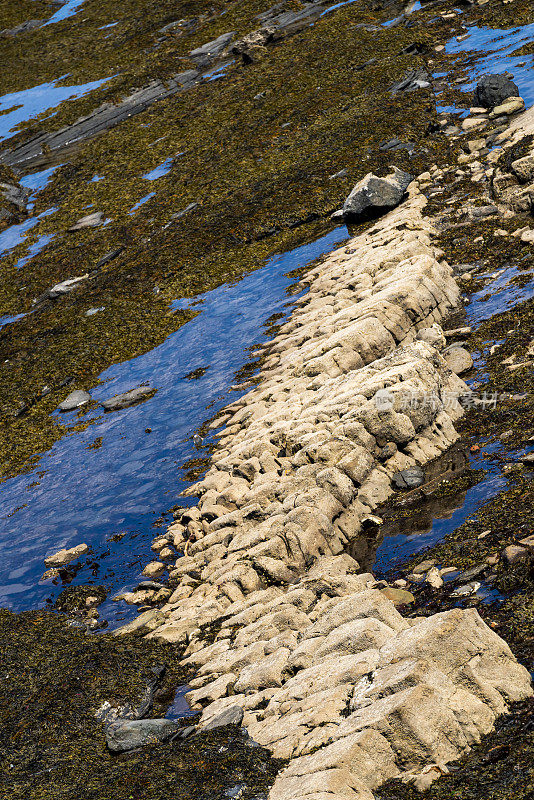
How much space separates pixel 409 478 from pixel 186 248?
801 inches

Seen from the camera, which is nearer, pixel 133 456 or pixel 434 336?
pixel 434 336

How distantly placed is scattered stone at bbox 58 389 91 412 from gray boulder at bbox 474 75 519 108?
62.1ft

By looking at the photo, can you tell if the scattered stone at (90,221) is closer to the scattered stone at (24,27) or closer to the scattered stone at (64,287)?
the scattered stone at (64,287)

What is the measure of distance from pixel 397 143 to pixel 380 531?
2202 centimetres

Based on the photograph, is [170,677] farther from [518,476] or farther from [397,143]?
[397,143]

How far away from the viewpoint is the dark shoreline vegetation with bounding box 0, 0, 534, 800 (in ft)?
32.6

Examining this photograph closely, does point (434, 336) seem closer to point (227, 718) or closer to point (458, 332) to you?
point (458, 332)

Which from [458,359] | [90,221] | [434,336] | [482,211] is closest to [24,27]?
[90,221]

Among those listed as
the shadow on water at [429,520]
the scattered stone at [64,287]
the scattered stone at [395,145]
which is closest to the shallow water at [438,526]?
the shadow on water at [429,520]

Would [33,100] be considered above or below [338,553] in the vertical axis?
above

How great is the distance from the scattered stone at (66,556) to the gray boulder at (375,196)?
15.9 meters

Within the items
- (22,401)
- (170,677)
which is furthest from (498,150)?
(170,677)

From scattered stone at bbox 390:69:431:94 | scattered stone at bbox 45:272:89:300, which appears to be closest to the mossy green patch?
scattered stone at bbox 45:272:89:300

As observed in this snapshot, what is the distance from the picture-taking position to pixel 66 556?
1845 cm
